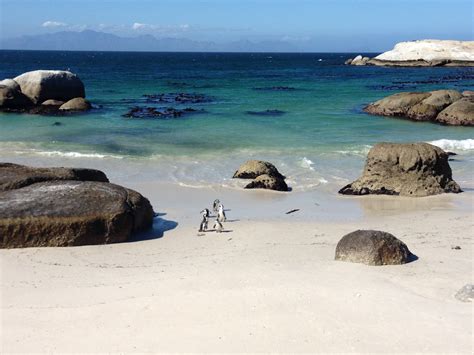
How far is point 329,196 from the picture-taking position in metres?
15.0

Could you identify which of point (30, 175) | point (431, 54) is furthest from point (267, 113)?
point (431, 54)

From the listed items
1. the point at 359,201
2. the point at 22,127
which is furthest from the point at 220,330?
the point at 22,127

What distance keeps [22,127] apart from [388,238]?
21.8 m

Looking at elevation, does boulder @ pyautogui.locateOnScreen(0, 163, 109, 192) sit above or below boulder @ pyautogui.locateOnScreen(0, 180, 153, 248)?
above

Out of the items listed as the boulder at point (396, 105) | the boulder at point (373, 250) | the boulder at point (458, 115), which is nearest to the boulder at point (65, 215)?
the boulder at point (373, 250)

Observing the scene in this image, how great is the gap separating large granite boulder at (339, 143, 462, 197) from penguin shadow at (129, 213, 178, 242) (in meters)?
4.86

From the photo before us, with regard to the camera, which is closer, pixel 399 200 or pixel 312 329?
pixel 312 329

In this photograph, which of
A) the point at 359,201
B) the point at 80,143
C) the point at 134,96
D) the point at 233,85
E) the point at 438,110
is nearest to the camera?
the point at 359,201

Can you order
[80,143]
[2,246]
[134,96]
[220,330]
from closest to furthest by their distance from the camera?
1. [220,330]
2. [2,246]
3. [80,143]
4. [134,96]

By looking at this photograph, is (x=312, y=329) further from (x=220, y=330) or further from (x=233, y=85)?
(x=233, y=85)

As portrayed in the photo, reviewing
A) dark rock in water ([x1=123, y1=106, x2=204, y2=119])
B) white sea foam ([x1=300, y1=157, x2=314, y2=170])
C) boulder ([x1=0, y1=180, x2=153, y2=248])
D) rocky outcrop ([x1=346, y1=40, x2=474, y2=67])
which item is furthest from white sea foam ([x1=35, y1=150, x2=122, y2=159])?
rocky outcrop ([x1=346, y1=40, x2=474, y2=67])

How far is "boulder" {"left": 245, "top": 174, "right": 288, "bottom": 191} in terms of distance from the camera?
15.5m

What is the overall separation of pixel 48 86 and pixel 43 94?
0.63 metres

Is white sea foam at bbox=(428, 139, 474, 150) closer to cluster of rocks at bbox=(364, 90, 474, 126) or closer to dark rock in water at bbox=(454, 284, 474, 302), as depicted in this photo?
cluster of rocks at bbox=(364, 90, 474, 126)
